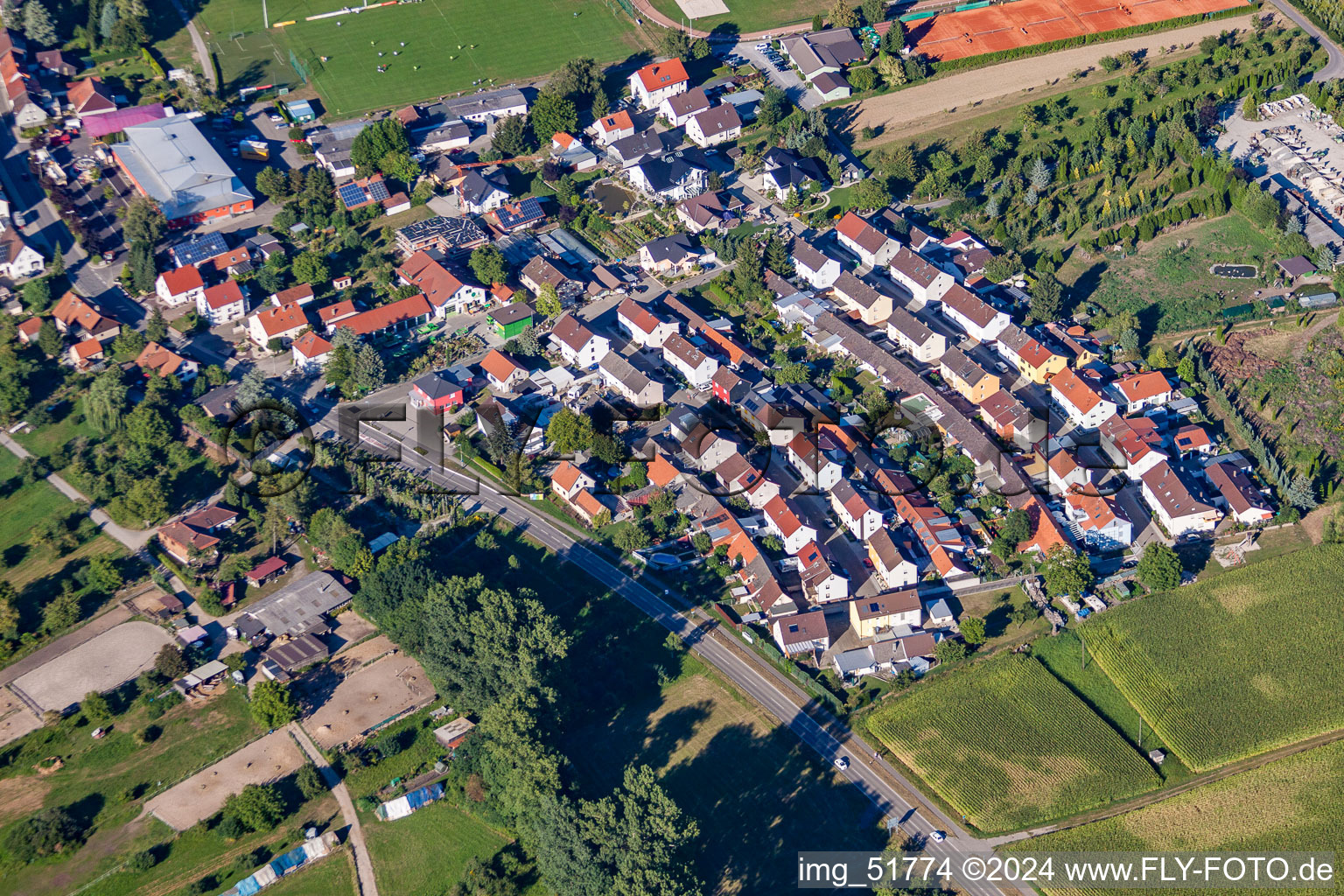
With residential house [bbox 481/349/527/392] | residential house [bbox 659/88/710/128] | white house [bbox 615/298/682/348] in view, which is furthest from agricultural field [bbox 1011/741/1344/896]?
residential house [bbox 659/88/710/128]

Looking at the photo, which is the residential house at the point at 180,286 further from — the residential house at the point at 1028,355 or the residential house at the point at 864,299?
the residential house at the point at 1028,355

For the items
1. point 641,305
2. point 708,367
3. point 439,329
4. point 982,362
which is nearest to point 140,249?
point 439,329

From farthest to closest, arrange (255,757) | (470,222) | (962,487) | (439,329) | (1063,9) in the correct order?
(1063,9) → (470,222) → (439,329) → (962,487) → (255,757)

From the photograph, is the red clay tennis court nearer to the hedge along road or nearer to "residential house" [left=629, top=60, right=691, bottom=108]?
"residential house" [left=629, top=60, right=691, bottom=108]

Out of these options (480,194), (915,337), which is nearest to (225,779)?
(915,337)

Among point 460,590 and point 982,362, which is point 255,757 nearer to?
point 460,590

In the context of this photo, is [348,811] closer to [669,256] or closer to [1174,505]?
[669,256]
